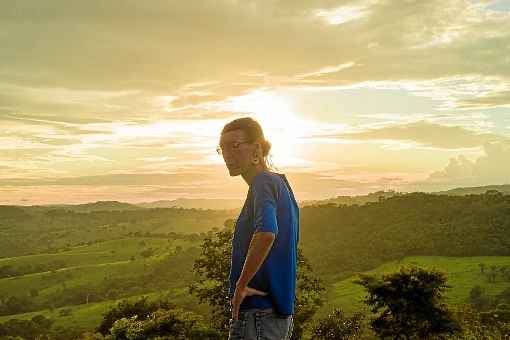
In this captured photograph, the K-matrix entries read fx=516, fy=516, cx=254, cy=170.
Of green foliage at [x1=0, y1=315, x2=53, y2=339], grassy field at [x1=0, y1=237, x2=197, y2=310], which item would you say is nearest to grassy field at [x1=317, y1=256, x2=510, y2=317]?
green foliage at [x1=0, y1=315, x2=53, y2=339]

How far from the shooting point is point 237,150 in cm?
441

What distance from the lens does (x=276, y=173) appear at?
4.40 meters

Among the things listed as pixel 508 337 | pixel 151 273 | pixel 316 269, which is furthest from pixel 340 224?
pixel 508 337

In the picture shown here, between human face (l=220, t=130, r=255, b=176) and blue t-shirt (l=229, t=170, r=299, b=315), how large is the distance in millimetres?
242

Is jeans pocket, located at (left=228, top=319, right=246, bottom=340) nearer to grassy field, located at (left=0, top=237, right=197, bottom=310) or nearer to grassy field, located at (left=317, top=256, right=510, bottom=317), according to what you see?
grassy field, located at (left=317, top=256, right=510, bottom=317)

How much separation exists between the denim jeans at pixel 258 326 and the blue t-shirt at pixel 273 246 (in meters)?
0.05

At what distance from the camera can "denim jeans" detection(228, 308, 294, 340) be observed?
4.09 m

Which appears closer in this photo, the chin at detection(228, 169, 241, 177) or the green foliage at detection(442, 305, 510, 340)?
the chin at detection(228, 169, 241, 177)

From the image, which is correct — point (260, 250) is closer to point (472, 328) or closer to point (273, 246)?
point (273, 246)

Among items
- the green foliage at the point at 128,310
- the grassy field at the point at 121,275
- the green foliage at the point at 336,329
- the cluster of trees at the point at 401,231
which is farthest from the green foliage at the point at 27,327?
the green foliage at the point at 128,310

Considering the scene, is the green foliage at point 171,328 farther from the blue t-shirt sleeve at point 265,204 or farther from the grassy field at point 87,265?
the grassy field at point 87,265

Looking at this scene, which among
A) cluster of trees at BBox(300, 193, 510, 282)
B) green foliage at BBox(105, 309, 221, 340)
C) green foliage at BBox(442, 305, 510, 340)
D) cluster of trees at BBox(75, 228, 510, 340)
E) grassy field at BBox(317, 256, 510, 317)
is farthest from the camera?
cluster of trees at BBox(300, 193, 510, 282)

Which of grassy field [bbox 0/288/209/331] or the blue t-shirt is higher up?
the blue t-shirt

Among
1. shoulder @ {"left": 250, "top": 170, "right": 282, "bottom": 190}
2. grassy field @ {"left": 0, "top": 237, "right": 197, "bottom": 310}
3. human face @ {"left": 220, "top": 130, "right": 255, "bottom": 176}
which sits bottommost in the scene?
grassy field @ {"left": 0, "top": 237, "right": 197, "bottom": 310}
